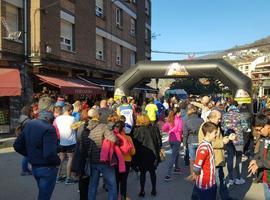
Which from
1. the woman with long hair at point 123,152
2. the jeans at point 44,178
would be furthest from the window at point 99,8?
the jeans at point 44,178

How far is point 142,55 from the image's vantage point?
115ft

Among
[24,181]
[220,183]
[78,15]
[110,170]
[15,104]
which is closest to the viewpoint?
[110,170]

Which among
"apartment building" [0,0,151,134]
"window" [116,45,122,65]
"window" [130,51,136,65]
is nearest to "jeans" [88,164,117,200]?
"apartment building" [0,0,151,134]

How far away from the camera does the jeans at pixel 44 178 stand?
538 cm

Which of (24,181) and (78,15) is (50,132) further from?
(78,15)

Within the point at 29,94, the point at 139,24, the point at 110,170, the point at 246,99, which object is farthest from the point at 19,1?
the point at 139,24

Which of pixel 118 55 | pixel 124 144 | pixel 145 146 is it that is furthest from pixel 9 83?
pixel 118 55

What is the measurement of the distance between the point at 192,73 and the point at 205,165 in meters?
11.3

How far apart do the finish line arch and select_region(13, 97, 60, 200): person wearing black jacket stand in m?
10.7

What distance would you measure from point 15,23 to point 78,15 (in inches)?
219

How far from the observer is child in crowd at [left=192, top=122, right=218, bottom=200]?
5.41 m

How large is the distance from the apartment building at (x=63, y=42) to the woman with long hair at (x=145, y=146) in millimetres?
8856

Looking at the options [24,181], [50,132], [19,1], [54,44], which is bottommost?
[24,181]

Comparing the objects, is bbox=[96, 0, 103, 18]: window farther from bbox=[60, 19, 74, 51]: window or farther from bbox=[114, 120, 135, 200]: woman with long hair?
bbox=[114, 120, 135, 200]: woman with long hair
